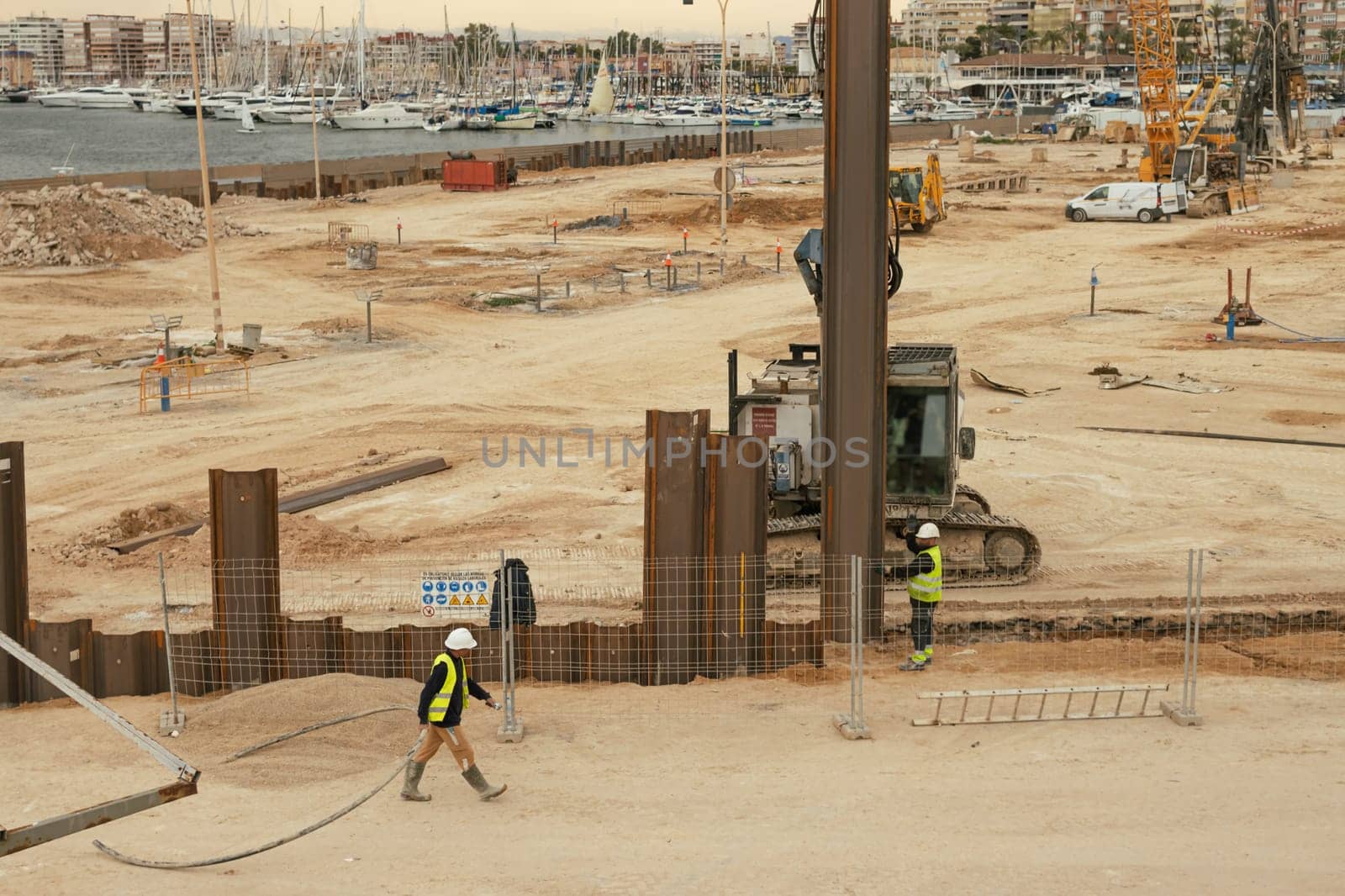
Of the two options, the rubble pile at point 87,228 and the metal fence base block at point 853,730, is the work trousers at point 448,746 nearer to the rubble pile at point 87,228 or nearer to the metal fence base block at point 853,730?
the metal fence base block at point 853,730

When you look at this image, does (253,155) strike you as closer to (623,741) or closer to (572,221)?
(572,221)

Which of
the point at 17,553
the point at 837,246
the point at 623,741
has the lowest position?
the point at 623,741

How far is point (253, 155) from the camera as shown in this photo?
435 feet

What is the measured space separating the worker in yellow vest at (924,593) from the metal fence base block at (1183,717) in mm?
2243

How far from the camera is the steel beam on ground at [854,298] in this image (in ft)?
46.4

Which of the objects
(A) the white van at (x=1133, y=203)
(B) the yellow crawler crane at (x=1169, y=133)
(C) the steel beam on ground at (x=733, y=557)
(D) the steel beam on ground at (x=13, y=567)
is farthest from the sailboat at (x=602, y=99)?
(D) the steel beam on ground at (x=13, y=567)

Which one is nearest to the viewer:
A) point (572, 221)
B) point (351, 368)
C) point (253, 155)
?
point (351, 368)

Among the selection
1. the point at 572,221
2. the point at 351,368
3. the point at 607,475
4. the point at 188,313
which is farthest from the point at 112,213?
the point at 607,475

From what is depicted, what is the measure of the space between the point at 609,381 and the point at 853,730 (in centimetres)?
1682

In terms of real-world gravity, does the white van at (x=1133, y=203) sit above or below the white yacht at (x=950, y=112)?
below

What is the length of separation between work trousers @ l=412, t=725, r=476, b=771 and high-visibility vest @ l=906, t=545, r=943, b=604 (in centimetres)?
466

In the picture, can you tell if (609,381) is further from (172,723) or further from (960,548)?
(172,723)

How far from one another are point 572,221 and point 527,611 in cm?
3922

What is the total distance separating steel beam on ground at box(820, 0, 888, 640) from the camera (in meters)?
14.1
